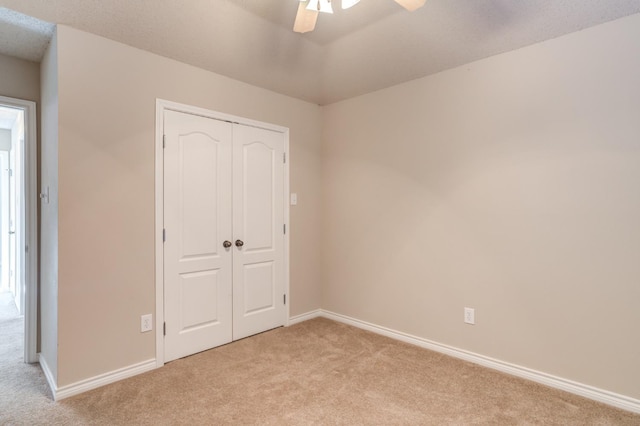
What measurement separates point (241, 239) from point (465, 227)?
2041 mm

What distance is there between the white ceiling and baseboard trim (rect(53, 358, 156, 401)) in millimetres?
2394

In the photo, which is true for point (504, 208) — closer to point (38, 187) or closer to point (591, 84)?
point (591, 84)

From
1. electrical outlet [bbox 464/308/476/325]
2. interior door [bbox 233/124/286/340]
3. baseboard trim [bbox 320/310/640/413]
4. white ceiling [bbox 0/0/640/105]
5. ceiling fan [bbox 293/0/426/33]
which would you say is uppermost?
white ceiling [bbox 0/0/640/105]

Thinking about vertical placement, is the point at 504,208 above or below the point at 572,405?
above

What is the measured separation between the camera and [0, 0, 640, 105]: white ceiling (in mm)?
2078

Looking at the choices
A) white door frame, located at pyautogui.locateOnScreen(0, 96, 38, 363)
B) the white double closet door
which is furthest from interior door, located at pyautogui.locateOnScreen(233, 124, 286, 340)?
white door frame, located at pyautogui.locateOnScreen(0, 96, 38, 363)

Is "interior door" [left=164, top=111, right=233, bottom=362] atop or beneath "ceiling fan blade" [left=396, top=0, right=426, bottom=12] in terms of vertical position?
beneath

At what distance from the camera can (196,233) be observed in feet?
9.46

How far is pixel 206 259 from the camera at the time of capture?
2.96 meters

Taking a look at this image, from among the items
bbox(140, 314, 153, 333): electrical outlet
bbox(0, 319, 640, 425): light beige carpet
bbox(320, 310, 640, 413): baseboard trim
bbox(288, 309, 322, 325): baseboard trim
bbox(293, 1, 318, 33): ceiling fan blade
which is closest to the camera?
bbox(293, 1, 318, 33): ceiling fan blade

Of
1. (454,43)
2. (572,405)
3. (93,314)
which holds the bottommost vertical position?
(572,405)

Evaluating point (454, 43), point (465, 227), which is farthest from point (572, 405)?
point (454, 43)

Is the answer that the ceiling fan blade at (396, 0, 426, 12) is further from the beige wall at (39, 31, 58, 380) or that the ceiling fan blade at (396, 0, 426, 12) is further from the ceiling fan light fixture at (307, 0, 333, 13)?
the beige wall at (39, 31, 58, 380)

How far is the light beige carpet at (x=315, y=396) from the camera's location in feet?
6.50
